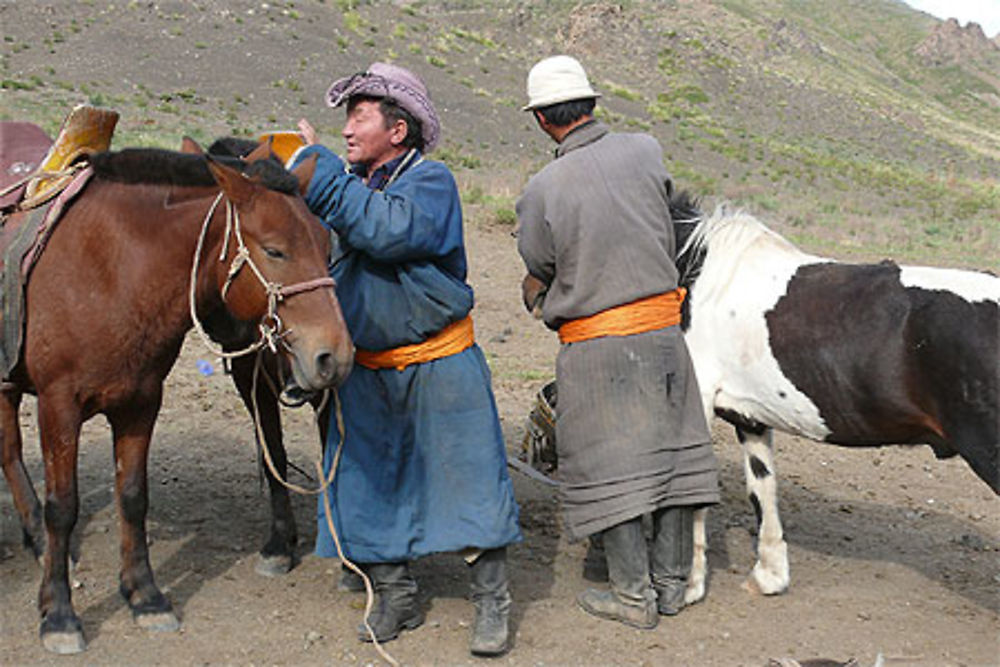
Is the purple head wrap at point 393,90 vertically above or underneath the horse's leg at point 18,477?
above

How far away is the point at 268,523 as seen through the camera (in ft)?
17.6

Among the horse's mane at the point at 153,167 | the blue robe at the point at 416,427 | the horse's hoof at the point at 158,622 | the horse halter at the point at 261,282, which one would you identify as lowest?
the horse's hoof at the point at 158,622

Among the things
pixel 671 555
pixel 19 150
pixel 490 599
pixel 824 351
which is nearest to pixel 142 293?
pixel 490 599

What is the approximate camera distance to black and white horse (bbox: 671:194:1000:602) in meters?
3.91

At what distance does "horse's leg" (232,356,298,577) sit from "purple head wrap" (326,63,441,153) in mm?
1447

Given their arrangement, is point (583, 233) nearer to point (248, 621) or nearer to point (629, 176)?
point (629, 176)

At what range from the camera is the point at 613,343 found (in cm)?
407

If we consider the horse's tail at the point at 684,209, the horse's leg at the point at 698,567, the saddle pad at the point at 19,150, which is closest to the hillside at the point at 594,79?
the saddle pad at the point at 19,150

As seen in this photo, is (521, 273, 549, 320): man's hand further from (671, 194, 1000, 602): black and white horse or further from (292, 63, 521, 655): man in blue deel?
(671, 194, 1000, 602): black and white horse

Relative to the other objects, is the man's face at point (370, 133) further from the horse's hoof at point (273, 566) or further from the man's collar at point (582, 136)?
the horse's hoof at point (273, 566)

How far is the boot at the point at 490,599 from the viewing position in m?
3.93

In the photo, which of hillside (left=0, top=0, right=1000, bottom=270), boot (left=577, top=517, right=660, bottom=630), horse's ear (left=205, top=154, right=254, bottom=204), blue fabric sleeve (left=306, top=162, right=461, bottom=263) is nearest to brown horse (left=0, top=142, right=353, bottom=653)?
horse's ear (left=205, top=154, right=254, bottom=204)

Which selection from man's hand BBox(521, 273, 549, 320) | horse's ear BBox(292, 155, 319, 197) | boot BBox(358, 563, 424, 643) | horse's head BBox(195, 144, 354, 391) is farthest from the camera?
man's hand BBox(521, 273, 549, 320)

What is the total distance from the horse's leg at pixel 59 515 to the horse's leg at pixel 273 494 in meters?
1.00
